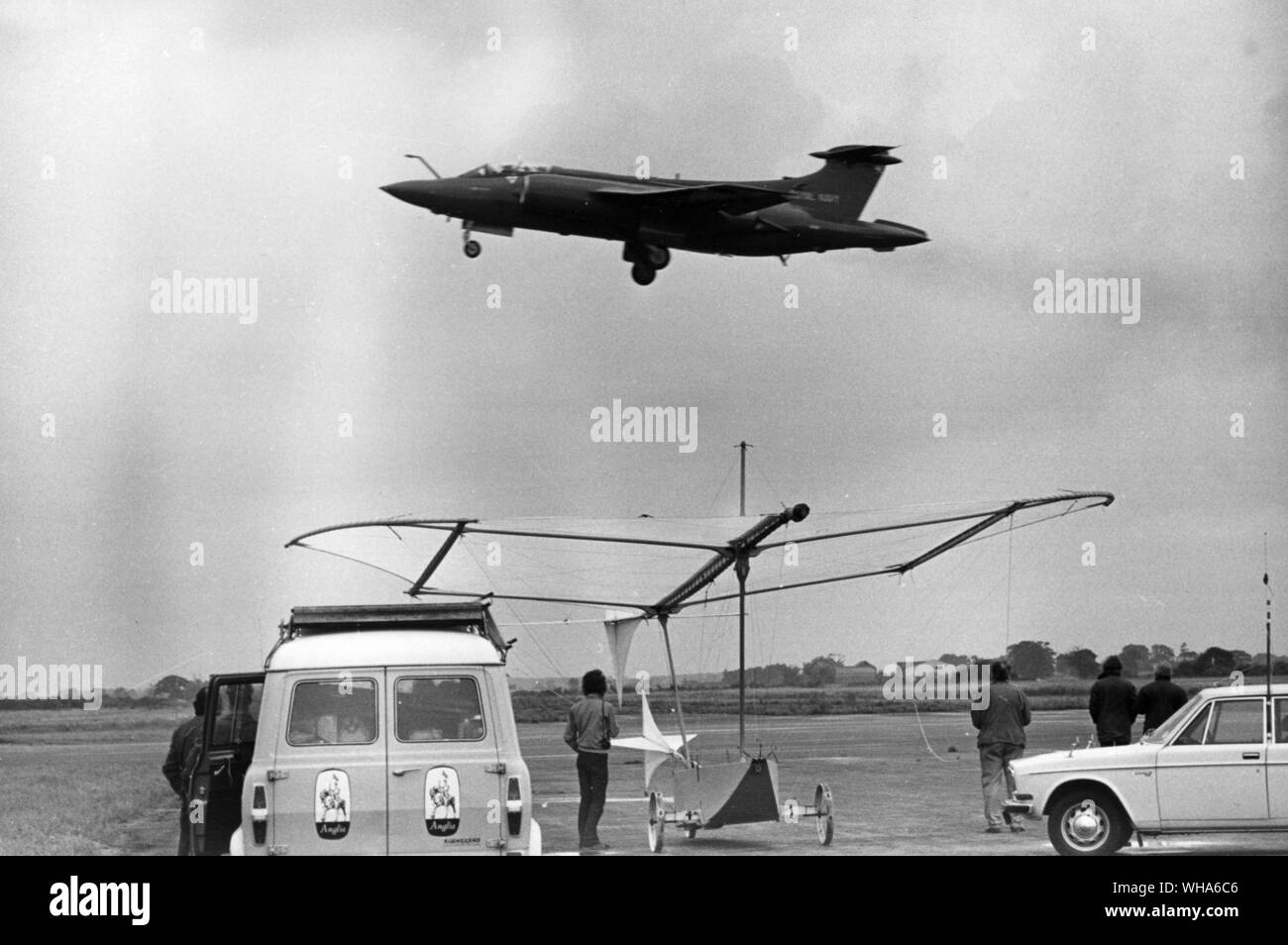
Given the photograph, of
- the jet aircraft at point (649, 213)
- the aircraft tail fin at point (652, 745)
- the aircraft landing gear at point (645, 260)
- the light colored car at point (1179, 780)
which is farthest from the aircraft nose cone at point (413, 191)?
the light colored car at point (1179, 780)

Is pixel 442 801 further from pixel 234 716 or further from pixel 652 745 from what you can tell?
pixel 652 745

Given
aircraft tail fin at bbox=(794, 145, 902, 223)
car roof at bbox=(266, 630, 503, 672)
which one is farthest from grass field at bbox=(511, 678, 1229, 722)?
car roof at bbox=(266, 630, 503, 672)

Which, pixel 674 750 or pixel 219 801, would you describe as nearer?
pixel 219 801

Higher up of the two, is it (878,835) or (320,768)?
(320,768)

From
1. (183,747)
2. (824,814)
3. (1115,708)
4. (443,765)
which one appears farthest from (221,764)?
(1115,708)

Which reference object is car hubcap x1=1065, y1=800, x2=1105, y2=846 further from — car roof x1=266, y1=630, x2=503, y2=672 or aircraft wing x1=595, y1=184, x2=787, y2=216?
aircraft wing x1=595, y1=184, x2=787, y2=216

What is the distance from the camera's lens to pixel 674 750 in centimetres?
1844

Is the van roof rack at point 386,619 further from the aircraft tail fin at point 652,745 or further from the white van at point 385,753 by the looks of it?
the aircraft tail fin at point 652,745

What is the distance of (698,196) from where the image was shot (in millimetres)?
29422

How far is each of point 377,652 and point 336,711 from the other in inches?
21.5

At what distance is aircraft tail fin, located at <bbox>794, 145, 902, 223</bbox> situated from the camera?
33062 millimetres
